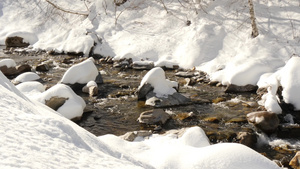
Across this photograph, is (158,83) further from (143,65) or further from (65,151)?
(65,151)

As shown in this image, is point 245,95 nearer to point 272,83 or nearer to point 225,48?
point 272,83

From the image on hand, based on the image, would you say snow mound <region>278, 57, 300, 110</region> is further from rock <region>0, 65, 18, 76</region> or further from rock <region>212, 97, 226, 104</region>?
rock <region>0, 65, 18, 76</region>

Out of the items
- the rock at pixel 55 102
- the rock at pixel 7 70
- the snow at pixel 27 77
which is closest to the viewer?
the rock at pixel 55 102

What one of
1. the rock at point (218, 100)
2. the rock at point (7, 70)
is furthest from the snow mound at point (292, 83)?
the rock at point (7, 70)

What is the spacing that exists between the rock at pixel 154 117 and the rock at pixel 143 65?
454 centimetres

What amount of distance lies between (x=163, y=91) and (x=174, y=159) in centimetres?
441

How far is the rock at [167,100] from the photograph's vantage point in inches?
311

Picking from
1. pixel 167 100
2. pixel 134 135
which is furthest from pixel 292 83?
pixel 134 135

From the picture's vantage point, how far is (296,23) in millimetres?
10859

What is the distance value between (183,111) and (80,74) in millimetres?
3678

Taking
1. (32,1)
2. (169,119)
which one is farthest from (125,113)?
(32,1)

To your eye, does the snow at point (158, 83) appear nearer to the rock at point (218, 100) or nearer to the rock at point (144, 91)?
the rock at point (144, 91)

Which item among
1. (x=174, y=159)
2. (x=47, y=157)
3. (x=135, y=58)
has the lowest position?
(x=135, y=58)

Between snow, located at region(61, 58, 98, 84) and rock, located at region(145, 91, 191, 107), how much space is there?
2.37 meters
